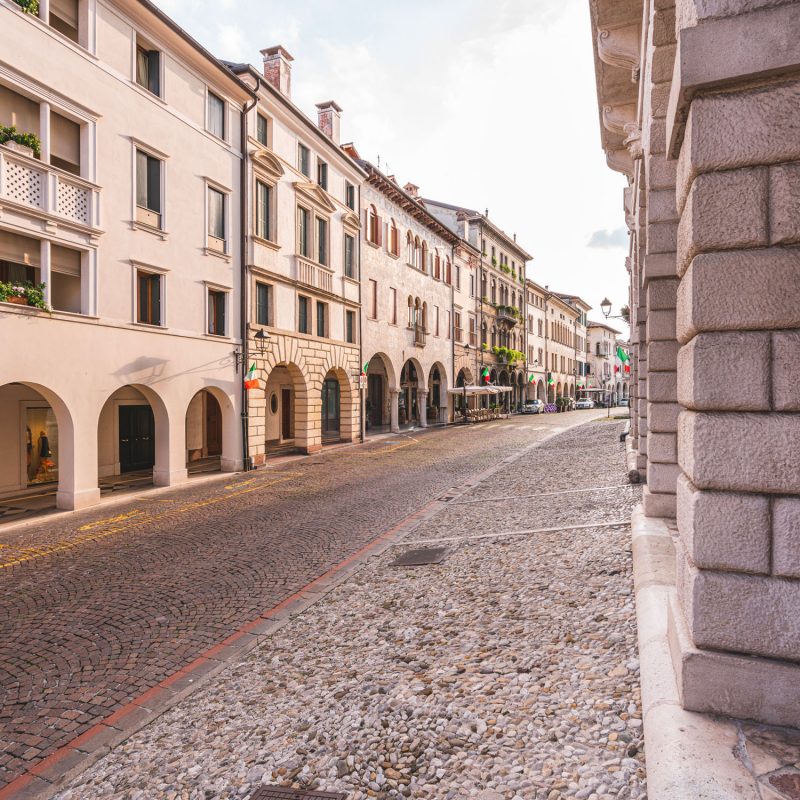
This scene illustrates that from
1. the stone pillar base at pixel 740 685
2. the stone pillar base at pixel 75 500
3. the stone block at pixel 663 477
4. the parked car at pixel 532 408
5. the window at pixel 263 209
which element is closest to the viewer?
the stone pillar base at pixel 740 685

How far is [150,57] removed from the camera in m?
14.8

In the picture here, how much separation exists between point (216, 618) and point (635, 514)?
5.11 m

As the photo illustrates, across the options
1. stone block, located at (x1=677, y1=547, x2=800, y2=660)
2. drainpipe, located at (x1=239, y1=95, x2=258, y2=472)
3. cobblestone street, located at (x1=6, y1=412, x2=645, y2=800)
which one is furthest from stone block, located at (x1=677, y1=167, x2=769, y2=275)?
drainpipe, located at (x1=239, y1=95, x2=258, y2=472)

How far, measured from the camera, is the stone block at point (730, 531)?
2.62 m

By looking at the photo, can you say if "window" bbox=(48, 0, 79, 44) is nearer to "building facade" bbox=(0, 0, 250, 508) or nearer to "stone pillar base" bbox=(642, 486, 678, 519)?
"building facade" bbox=(0, 0, 250, 508)

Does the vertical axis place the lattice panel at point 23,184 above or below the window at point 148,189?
below

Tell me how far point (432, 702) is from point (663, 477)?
423 cm


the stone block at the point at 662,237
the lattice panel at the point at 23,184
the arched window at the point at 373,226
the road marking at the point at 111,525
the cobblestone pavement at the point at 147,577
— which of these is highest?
the arched window at the point at 373,226

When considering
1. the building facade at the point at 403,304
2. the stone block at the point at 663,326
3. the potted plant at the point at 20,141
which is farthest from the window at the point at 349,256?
the stone block at the point at 663,326

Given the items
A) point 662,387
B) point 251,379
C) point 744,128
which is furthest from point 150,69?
point 744,128

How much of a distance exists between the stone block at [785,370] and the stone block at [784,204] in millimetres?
435

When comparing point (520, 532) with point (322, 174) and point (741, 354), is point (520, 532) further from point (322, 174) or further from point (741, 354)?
point (322, 174)

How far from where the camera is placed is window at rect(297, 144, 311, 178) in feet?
69.0

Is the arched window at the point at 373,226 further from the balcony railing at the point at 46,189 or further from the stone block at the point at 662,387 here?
the stone block at the point at 662,387
